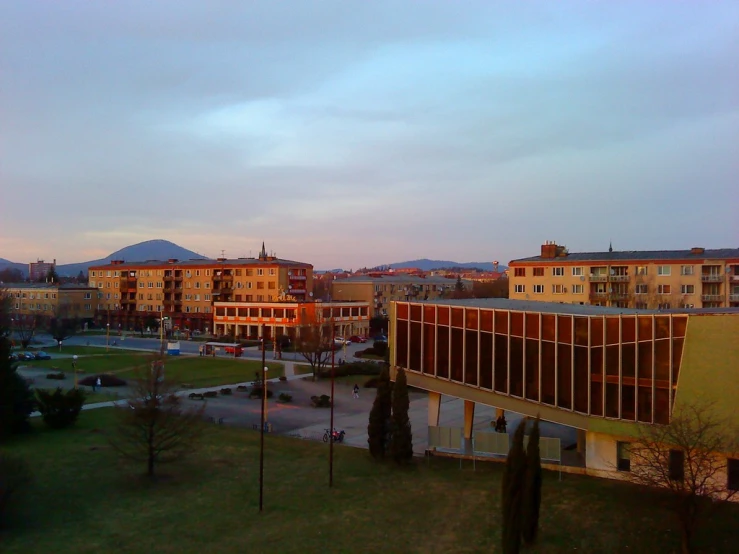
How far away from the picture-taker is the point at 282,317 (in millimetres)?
83688

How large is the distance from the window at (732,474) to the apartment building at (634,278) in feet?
134

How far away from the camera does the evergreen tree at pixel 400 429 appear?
86.7 feet

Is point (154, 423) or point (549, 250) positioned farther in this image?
point (549, 250)

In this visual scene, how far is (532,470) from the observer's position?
17.5 meters

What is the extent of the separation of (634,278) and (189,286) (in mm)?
64988

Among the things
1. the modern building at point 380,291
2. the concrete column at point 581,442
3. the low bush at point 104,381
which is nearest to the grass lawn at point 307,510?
the concrete column at point 581,442

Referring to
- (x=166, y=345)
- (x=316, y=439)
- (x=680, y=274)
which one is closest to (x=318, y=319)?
(x=166, y=345)

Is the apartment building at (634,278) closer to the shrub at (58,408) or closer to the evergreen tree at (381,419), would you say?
the evergreen tree at (381,419)

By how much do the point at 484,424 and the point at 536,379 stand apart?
11.6 metres

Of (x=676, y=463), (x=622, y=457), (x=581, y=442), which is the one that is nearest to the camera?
(x=676, y=463)

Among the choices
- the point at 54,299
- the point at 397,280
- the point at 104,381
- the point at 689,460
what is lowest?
the point at 104,381

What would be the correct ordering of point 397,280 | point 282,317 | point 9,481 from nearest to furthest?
point 9,481
point 282,317
point 397,280

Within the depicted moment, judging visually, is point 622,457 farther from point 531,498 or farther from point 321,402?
point 321,402

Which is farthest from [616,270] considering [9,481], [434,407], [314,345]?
[9,481]
